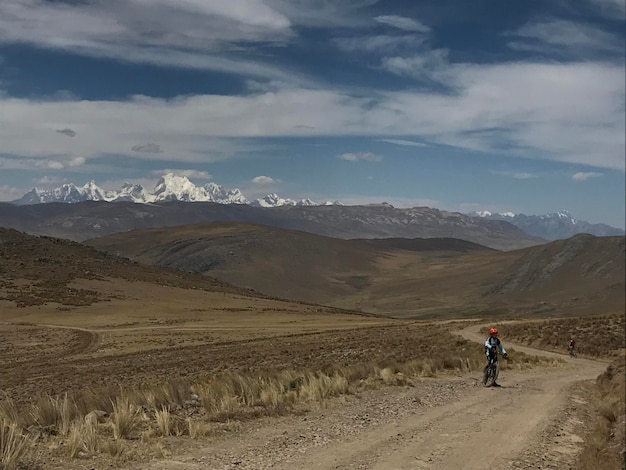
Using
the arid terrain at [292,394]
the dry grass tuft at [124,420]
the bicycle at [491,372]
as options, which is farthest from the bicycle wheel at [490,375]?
the dry grass tuft at [124,420]

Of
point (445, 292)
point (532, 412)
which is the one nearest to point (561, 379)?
point (532, 412)

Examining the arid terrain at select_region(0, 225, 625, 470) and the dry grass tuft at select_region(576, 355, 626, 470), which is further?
the dry grass tuft at select_region(576, 355, 626, 470)

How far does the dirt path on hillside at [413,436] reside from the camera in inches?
429

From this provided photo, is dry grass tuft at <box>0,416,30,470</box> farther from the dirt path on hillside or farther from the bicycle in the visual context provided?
the bicycle

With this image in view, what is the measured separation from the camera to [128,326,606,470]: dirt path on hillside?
35.8 feet

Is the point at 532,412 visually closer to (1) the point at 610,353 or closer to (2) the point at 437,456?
(2) the point at 437,456

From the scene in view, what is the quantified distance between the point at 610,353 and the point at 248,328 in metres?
31.1

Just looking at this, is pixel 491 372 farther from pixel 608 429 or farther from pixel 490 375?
pixel 608 429

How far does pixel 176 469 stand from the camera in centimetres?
999

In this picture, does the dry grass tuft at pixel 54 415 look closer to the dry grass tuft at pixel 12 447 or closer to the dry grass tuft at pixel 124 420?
the dry grass tuft at pixel 124 420

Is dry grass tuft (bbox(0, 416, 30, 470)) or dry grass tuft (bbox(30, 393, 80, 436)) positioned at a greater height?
dry grass tuft (bbox(0, 416, 30, 470))

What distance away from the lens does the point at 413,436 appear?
512 inches

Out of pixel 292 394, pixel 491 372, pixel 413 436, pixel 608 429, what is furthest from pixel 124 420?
pixel 491 372

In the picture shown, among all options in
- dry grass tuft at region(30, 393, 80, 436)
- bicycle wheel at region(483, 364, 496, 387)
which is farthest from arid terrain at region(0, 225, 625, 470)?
bicycle wheel at region(483, 364, 496, 387)
